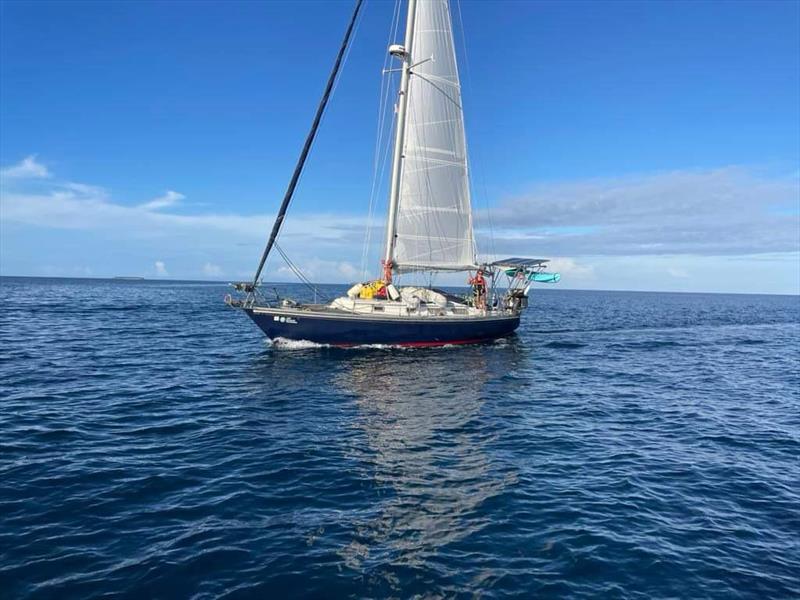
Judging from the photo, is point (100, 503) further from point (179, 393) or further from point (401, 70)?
point (401, 70)

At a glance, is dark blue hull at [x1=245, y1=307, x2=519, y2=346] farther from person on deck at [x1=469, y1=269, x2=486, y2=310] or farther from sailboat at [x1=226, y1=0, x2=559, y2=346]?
person on deck at [x1=469, y1=269, x2=486, y2=310]

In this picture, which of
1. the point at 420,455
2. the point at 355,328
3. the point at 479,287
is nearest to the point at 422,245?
the point at 479,287

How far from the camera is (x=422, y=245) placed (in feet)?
118

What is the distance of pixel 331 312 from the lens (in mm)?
29969

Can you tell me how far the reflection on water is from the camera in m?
9.48

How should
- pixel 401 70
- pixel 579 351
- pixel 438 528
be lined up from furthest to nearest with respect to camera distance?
1. pixel 579 351
2. pixel 401 70
3. pixel 438 528

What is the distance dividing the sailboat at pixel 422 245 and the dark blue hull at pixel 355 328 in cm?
6

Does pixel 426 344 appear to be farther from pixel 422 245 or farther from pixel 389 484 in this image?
pixel 389 484

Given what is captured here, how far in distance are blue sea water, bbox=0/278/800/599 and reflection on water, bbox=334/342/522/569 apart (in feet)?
0.21

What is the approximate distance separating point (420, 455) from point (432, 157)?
26.3m

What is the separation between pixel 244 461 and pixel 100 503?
3.49 metres

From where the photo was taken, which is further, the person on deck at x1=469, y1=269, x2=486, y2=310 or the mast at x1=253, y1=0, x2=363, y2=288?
the person on deck at x1=469, y1=269, x2=486, y2=310

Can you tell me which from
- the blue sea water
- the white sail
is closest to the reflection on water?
the blue sea water

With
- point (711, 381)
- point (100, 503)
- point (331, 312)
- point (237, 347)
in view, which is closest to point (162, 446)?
point (100, 503)
